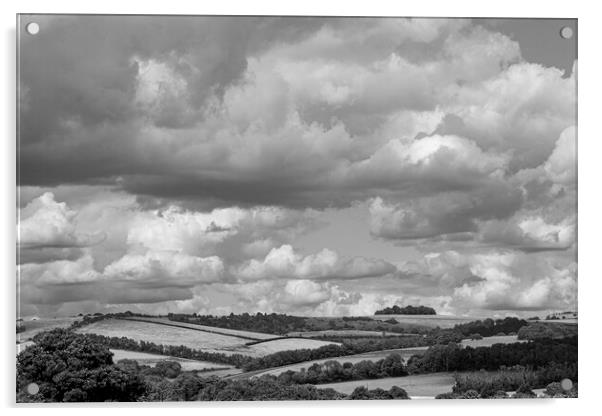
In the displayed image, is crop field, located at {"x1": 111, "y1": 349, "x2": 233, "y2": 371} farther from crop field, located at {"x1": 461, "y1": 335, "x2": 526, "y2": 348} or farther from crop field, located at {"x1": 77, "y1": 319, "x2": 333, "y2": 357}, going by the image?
crop field, located at {"x1": 461, "y1": 335, "x2": 526, "y2": 348}

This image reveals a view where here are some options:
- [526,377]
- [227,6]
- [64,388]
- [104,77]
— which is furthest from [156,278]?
[526,377]

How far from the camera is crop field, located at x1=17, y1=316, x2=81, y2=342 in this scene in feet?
36.9

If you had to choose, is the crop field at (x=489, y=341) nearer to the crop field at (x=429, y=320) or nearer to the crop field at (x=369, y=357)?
the crop field at (x=429, y=320)

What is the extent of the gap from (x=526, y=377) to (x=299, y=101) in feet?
13.3

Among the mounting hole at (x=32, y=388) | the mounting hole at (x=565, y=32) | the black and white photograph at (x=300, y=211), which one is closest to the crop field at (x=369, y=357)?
the black and white photograph at (x=300, y=211)

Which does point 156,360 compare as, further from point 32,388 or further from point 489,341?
point 489,341

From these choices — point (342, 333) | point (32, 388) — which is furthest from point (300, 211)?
point (32, 388)

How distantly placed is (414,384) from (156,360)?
9.58ft

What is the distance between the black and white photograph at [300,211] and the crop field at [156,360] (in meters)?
0.02

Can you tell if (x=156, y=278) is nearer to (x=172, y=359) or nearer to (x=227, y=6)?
(x=172, y=359)

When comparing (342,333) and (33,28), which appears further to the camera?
(342,333)

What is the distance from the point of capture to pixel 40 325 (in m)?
11.3

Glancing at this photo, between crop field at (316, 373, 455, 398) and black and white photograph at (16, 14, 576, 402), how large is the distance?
2 centimetres

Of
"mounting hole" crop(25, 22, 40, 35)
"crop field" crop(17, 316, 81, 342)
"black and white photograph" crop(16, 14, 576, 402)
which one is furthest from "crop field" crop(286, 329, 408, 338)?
"mounting hole" crop(25, 22, 40, 35)
